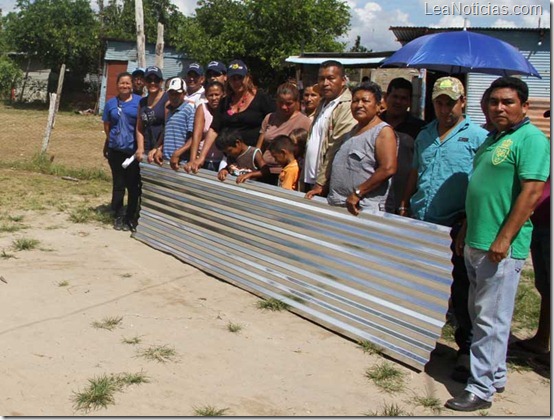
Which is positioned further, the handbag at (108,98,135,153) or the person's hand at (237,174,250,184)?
the handbag at (108,98,135,153)

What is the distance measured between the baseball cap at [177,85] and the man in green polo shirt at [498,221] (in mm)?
3674

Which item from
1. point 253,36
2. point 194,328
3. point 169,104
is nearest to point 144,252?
point 169,104

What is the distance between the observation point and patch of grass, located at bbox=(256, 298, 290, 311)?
200 inches

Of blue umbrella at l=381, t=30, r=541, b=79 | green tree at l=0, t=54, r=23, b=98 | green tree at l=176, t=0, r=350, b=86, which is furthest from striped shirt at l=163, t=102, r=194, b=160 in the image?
green tree at l=0, t=54, r=23, b=98

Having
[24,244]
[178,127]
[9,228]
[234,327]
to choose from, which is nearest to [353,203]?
[234,327]

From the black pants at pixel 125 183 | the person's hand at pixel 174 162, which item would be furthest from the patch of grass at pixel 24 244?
the person's hand at pixel 174 162

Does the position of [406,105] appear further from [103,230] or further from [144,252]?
[103,230]

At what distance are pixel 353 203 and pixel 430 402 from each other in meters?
1.35

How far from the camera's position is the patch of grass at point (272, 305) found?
5.08m

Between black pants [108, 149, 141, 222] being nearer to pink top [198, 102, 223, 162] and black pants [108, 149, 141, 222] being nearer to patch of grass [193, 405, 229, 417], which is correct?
pink top [198, 102, 223, 162]

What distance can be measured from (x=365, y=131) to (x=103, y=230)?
409 centimetres

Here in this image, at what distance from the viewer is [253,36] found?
81.1 ft

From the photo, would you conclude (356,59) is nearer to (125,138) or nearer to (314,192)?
(125,138)

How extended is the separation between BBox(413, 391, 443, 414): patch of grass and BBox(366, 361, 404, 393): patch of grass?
143 millimetres
